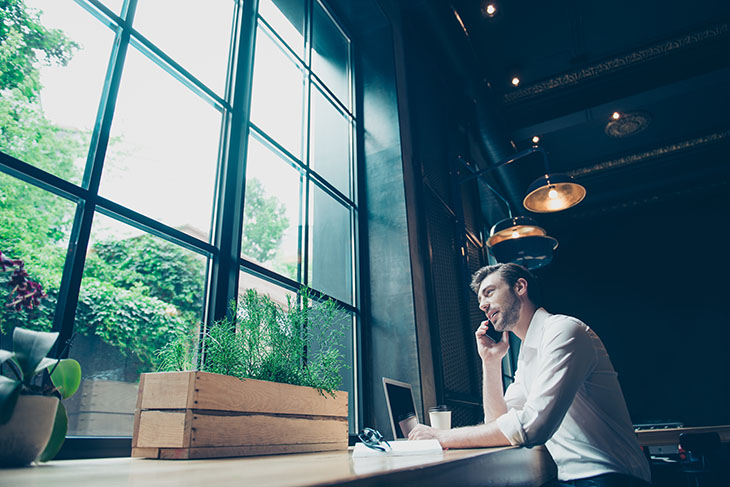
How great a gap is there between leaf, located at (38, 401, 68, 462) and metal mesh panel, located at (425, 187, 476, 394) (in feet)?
7.87

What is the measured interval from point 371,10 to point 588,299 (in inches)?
249

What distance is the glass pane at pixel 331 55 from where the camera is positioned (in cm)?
333

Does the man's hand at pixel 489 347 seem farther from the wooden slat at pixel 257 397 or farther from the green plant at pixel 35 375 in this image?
the green plant at pixel 35 375

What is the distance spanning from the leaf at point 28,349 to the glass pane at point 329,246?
1.69 m

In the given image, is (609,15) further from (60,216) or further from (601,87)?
(60,216)

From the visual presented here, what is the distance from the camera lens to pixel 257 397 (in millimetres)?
1200

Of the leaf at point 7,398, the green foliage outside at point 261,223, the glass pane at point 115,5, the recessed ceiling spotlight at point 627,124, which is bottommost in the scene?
the leaf at point 7,398

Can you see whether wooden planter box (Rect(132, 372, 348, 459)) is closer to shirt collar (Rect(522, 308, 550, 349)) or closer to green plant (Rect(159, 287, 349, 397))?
green plant (Rect(159, 287, 349, 397))

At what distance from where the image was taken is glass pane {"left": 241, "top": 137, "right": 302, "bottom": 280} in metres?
2.16

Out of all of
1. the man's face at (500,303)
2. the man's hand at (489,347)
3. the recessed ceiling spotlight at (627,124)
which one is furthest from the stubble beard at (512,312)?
the recessed ceiling spotlight at (627,124)

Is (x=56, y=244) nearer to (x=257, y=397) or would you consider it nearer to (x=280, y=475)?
(x=257, y=397)

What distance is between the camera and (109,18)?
1.66 m

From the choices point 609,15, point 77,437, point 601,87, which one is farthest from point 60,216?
point 601,87

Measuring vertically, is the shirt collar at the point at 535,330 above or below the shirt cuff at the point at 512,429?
above
